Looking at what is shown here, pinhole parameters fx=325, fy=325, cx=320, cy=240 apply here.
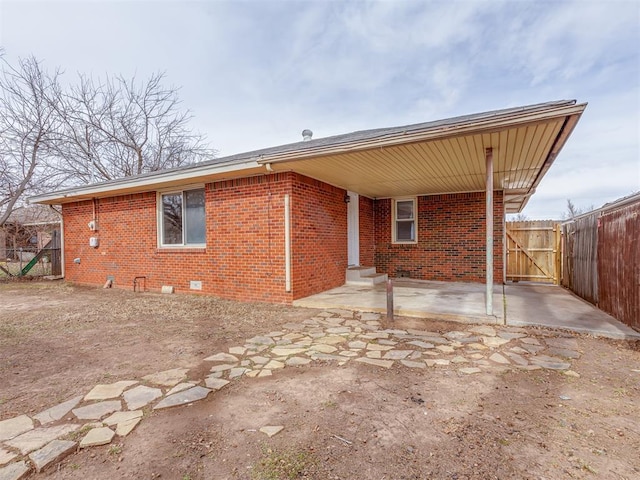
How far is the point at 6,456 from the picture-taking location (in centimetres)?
191

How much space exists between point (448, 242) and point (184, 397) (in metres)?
8.26

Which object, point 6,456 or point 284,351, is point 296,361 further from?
point 6,456

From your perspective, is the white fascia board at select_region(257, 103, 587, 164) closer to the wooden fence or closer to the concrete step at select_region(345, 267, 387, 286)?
the wooden fence

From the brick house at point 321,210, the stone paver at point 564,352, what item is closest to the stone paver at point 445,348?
the stone paver at point 564,352

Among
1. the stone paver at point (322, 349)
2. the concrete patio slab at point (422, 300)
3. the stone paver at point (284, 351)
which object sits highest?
the concrete patio slab at point (422, 300)

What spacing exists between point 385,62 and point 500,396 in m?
11.1

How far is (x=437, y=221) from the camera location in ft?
30.9

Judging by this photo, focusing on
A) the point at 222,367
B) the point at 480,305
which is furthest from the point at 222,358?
the point at 480,305

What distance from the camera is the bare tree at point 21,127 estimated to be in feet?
38.8

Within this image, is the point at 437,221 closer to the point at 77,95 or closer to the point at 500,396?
the point at 500,396

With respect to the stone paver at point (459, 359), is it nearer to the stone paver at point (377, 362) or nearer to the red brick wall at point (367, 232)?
the stone paver at point (377, 362)

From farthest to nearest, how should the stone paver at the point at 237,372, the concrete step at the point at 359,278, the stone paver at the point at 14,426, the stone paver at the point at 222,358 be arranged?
1. the concrete step at the point at 359,278
2. the stone paver at the point at 222,358
3. the stone paver at the point at 237,372
4. the stone paver at the point at 14,426

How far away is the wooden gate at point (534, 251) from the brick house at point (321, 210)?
1066 mm

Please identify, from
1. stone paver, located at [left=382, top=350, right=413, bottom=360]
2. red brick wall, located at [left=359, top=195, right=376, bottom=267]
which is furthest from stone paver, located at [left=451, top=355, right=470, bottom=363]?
red brick wall, located at [left=359, top=195, right=376, bottom=267]
